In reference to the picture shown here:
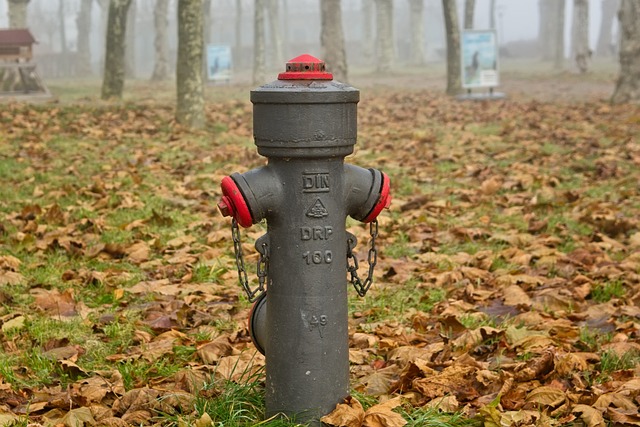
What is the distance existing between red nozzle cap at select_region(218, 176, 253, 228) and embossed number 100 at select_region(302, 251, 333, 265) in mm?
226

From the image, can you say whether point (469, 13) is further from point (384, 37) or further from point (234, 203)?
point (234, 203)

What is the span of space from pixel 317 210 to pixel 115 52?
15098mm

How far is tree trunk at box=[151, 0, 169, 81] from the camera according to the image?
101 feet

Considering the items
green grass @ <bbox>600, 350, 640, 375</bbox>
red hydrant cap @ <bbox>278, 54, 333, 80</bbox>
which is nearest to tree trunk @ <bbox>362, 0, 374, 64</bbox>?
green grass @ <bbox>600, 350, 640, 375</bbox>

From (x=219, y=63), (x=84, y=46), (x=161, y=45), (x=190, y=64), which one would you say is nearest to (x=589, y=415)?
(x=190, y=64)

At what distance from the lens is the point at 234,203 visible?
280cm

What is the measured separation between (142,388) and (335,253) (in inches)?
37.6

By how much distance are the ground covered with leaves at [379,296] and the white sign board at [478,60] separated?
9628 mm

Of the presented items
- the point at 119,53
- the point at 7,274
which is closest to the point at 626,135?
the point at 7,274

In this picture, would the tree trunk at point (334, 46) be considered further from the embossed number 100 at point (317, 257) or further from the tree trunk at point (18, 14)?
the embossed number 100 at point (317, 257)

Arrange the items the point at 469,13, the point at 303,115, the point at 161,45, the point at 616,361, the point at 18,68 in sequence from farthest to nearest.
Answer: the point at 161,45 → the point at 469,13 → the point at 18,68 → the point at 616,361 → the point at 303,115

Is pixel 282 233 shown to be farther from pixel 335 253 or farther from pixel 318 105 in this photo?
pixel 318 105

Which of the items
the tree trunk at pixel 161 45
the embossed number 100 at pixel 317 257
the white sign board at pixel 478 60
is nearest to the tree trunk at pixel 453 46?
the white sign board at pixel 478 60

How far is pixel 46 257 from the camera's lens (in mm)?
5312
